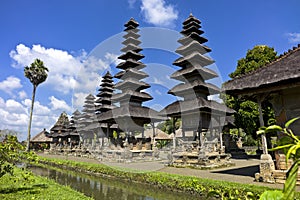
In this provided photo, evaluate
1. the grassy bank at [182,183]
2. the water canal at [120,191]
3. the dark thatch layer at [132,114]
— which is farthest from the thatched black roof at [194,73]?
the water canal at [120,191]

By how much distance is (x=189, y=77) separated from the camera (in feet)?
59.3

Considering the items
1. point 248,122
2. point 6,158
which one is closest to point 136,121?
point 248,122

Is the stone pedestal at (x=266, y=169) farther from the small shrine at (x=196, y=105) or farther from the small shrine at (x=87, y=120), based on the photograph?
the small shrine at (x=87, y=120)

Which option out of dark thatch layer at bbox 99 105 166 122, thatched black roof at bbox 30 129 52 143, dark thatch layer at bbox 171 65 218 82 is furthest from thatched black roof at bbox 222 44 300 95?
thatched black roof at bbox 30 129 52 143

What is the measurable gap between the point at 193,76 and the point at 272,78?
30.9 ft

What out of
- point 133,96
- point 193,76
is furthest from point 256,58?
point 133,96

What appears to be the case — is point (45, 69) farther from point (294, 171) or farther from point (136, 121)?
point (294, 171)

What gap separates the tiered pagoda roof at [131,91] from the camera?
20977 mm

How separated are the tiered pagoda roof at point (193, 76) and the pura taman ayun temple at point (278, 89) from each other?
5962 mm

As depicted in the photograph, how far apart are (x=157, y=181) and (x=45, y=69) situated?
113 ft

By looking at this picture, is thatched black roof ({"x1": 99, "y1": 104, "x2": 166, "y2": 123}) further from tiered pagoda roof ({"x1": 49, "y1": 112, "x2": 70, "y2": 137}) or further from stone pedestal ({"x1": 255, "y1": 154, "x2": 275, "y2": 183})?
tiered pagoda roof ({"x1": 49, "y1": 112, "x2": 70, "y2": 137})

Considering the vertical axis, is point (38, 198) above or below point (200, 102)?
below

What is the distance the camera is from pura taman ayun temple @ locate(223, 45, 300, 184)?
834cm

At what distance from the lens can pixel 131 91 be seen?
22.6 metres
